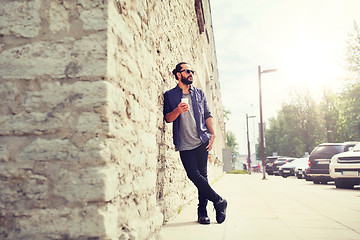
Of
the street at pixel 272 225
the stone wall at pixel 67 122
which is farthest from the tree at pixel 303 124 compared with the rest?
the stone wall at pixel 67 122

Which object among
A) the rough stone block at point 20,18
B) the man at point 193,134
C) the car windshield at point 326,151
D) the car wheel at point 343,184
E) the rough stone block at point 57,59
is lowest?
the car wheel at point 343,184

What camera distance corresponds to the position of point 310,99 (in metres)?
38.2

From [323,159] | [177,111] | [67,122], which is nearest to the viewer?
[67,122]

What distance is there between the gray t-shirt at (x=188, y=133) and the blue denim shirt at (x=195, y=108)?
4 centimetres

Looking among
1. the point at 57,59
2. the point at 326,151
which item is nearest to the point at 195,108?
the point at 57,59

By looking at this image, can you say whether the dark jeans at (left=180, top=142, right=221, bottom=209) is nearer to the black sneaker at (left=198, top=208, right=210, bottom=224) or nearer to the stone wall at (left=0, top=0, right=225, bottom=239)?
the black sneaker at (left=198, top=208, right=210, bottom=224)

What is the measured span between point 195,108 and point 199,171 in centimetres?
73

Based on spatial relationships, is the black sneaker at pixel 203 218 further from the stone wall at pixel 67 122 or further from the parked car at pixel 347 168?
the parked car at pixel 347 168

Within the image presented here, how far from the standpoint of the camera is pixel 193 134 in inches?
133

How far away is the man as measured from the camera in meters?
3.30

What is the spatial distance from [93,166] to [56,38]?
0.91 metres

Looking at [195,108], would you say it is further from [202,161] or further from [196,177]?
[196,177]

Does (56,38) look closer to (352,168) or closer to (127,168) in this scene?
(127,168)

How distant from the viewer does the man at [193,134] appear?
3.30 metres
